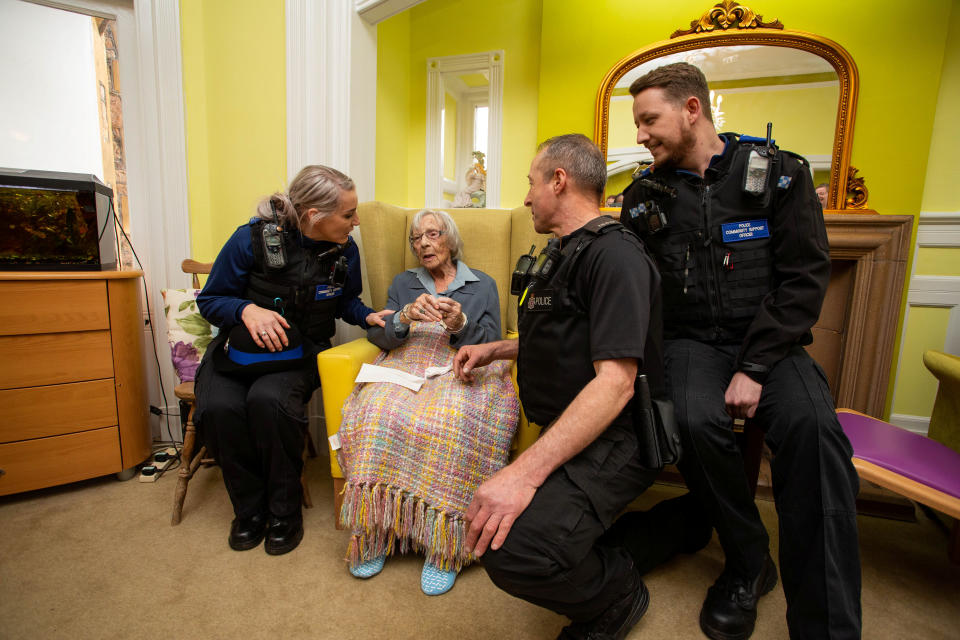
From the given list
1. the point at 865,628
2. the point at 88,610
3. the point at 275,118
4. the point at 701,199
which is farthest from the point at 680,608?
the point at 275,118

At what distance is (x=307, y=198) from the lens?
182 centimetres

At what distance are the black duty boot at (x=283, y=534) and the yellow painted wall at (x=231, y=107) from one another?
5.65 ft

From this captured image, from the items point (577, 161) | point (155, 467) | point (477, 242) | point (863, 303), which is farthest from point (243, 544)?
point (863, 303)

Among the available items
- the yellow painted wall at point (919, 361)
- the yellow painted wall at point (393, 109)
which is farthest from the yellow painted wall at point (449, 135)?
the yellow painted wall at point (919, 361)

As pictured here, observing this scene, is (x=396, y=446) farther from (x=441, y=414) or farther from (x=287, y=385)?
(x=287, y=385)

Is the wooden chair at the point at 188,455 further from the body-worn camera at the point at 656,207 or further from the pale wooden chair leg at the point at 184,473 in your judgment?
the body-worn camera at the point at 656,207

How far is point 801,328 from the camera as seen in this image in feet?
A: 4.41

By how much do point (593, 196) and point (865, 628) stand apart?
63.4 inches

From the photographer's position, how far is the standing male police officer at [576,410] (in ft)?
3.46

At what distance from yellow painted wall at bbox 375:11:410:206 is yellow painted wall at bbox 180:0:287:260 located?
2.26 ft

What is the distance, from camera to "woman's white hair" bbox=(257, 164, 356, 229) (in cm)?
182

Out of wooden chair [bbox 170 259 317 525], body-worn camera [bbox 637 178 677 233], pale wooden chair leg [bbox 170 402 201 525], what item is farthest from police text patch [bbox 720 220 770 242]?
pale wooden chair leg [bbox 170 402 201 525]

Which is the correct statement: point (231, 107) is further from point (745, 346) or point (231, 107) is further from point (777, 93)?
point (777, 93)

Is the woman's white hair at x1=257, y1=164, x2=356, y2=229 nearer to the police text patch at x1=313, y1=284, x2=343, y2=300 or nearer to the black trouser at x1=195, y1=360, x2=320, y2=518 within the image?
the police text patch at x1=313, y1=284, x2=343, y2=300
